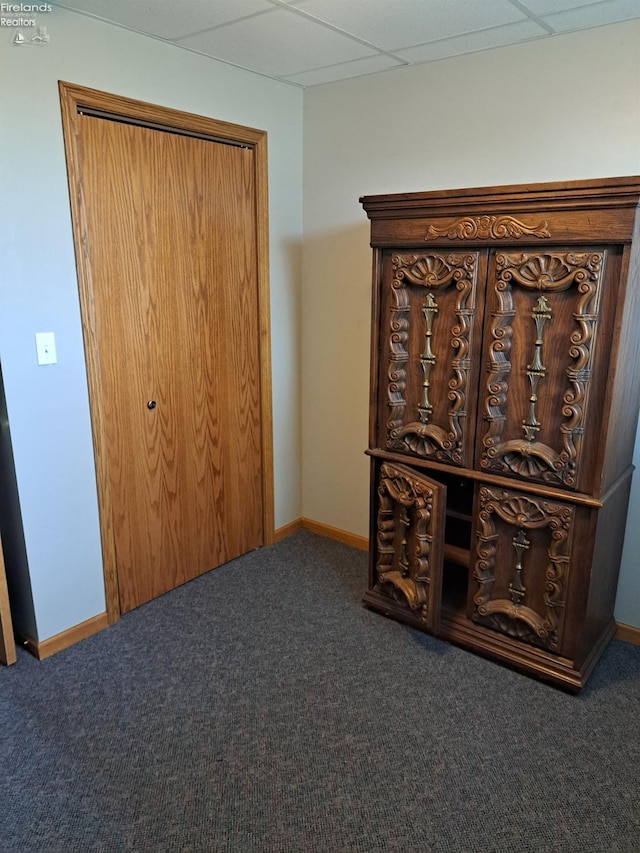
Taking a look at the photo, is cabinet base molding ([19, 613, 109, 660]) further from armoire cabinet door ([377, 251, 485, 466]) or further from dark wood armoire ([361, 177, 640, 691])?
armoire cabinet door ([377, 251, 485, 466])

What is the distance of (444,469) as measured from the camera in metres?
2.46

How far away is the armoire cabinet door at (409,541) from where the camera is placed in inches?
96.2

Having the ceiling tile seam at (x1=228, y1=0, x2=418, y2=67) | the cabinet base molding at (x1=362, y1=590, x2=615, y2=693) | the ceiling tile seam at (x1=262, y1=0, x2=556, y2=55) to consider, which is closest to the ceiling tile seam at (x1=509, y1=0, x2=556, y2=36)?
the ceiling tile seam at (x1=262, y1=0, x2=556, y2=55)

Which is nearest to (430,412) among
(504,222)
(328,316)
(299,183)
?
(504,222)

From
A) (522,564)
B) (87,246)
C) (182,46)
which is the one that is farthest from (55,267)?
(522,564)

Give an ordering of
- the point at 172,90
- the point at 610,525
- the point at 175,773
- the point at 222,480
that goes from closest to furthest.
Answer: the point at 175,773 < the point at 610,525 < the point at 172,90 < the point at 222,480

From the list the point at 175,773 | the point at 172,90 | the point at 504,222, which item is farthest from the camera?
the point at 172,90

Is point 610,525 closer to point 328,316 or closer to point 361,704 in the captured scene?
point 361,704

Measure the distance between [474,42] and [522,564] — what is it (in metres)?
2.03

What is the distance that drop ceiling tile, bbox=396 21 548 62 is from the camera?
2.28 m

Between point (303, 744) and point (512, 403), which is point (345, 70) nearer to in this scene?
point (512, 403)

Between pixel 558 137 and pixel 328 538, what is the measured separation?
2278 millimetres

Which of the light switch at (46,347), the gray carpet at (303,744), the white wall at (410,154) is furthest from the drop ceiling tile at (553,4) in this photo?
the gray carpet at (303,744)

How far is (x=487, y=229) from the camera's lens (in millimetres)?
2150
